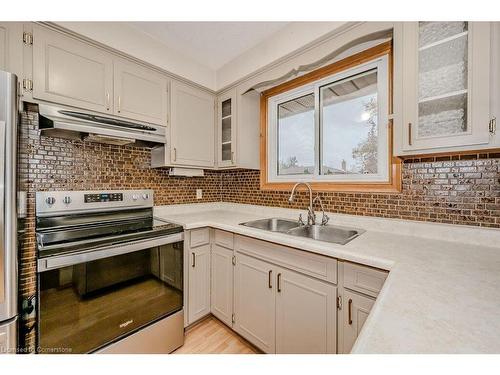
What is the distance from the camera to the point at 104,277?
4.21ft

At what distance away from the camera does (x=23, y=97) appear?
1.29 m

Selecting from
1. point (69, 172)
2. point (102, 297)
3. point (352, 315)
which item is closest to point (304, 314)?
point (352, 315)

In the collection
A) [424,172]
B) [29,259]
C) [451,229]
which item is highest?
[424,172]

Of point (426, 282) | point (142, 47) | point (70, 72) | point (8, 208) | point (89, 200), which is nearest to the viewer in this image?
point (426, 282)

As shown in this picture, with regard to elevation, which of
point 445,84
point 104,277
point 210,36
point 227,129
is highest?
point 210,36

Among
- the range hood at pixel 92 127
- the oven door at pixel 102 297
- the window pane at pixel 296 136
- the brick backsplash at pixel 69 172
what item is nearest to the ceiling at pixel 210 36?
the window pane at pixel 296 136

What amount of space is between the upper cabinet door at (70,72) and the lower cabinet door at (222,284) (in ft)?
4.65

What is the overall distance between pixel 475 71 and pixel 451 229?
0.84m

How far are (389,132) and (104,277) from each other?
6.81 ft

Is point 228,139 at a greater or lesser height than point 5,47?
lesser

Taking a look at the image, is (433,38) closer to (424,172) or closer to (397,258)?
(424,172)

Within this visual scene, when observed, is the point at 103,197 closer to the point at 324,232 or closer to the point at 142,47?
the point at 142,47
